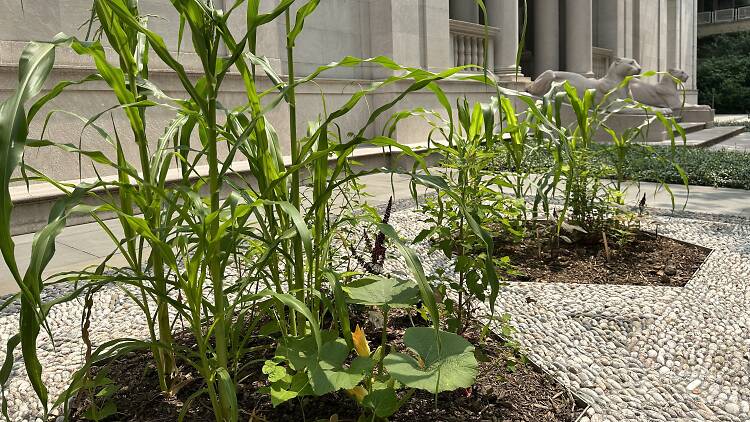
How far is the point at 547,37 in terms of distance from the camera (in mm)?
15570

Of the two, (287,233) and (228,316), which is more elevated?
(287,233)

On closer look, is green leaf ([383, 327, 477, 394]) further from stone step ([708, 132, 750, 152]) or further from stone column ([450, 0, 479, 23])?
stone column ([450, 0, 479, 23])

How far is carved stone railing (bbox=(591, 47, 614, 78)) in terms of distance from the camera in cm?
1710

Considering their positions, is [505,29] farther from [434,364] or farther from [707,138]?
[434,364]

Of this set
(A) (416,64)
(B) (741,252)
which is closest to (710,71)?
(A) (416,64)

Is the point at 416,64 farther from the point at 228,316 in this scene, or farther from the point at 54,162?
the point at 228,316

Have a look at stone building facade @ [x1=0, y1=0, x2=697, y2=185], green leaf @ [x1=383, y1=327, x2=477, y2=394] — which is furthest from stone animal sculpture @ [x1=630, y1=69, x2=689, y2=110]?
green leaf @ [x1=383, y1=327, x2=477, y2=394]

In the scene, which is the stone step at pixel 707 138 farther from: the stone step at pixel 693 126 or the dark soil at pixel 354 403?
the dark soil at pixel 354 403

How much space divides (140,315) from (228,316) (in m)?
1.63

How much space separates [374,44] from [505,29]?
3888 millimetres

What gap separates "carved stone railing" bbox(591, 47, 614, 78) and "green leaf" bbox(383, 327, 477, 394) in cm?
1709

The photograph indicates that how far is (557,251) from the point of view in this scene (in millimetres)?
3697

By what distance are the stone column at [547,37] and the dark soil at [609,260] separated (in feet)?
40.6

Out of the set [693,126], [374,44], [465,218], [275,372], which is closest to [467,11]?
[374,44]
